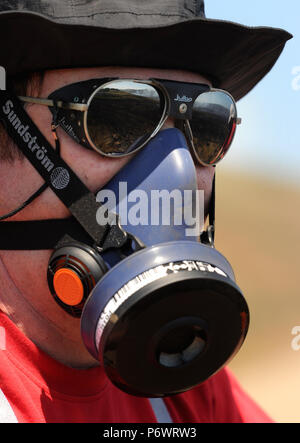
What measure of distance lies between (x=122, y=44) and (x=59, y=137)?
434 millimetres

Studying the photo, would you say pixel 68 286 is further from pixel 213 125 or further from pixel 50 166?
pixel 213 125

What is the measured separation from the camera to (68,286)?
2.31 meters

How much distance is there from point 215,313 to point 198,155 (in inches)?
31.0

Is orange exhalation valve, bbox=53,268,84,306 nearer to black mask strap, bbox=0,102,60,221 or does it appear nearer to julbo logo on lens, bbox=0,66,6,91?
black mask strap, bbox=0,102,60,221

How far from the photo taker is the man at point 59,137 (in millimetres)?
2246

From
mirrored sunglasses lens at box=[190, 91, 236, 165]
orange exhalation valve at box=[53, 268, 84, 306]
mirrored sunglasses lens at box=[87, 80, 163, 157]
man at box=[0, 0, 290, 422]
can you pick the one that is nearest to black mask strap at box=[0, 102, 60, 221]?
man at box=[0, 0, 290, 422]

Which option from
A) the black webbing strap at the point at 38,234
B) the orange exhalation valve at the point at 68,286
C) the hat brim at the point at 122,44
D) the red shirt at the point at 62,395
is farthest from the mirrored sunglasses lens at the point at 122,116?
the red shirt at the point at 62,395

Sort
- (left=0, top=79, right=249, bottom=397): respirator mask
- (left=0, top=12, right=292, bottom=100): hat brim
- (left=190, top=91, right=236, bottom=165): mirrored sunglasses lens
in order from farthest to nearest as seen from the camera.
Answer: (left=190, top=91, right=236, bottom=165): mirrored sunglasses lens → (left=0, top=12, right=292, bottom=100): hat brim → (left=0, top=79, right=249, bottom=397): respirator mask

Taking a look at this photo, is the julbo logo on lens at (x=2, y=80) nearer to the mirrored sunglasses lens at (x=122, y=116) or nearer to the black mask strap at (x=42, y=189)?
the black mask strap at (x=42, y=189)

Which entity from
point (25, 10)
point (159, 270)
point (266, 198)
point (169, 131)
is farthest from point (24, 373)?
point (266, 198)

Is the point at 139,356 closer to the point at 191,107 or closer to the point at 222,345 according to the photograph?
the point at 222,345

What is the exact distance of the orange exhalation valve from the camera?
2.28m

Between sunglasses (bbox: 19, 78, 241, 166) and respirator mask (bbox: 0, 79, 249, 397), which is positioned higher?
sunglasses (bbox: 19, 78, 241, 166)

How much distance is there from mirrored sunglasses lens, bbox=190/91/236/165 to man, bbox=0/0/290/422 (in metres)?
0.05
